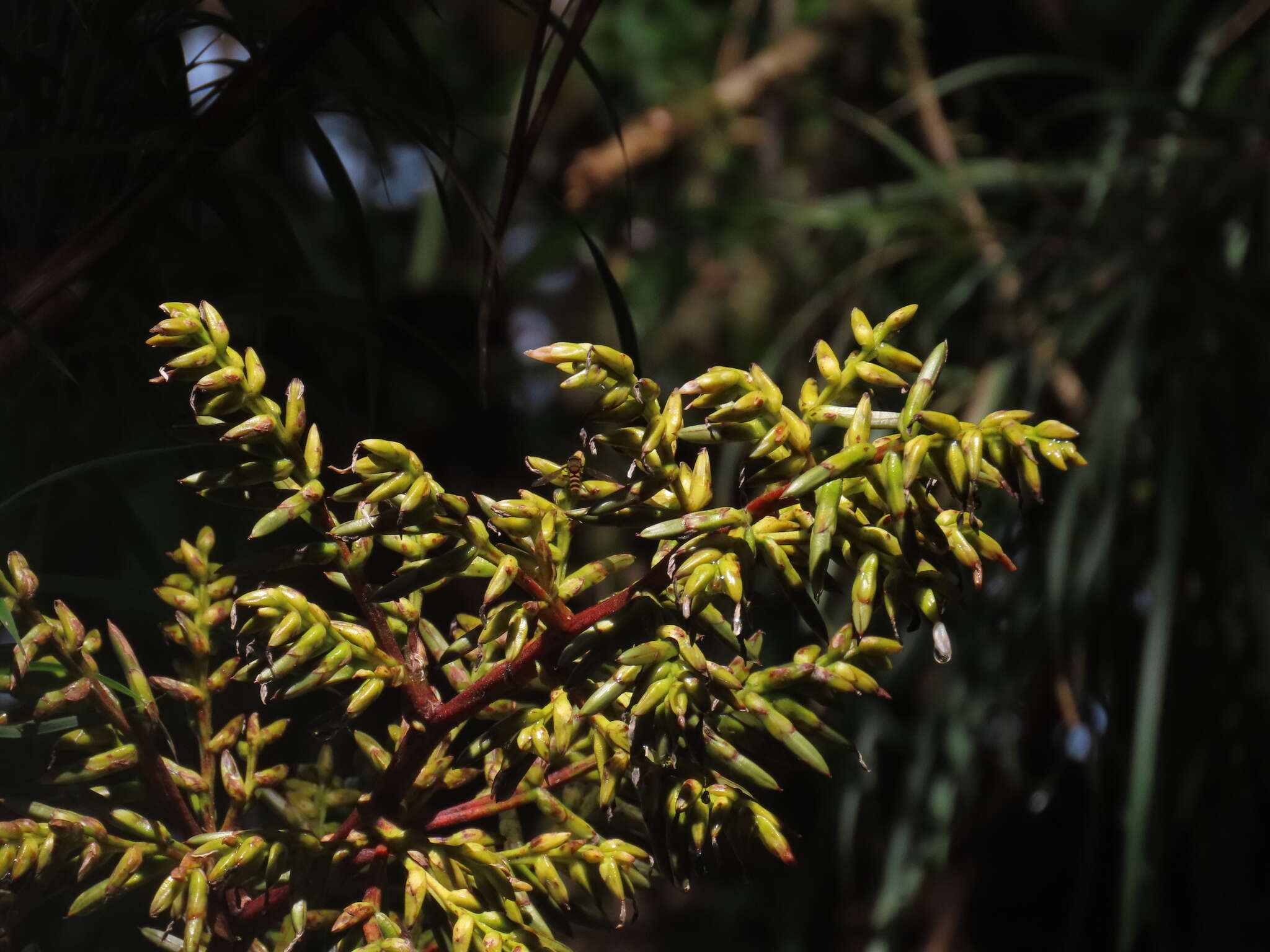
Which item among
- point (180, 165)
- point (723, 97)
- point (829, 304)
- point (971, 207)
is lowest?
point (180, 165)

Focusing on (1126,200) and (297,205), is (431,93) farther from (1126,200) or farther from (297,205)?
(1126,200)

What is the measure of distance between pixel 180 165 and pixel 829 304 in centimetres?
84

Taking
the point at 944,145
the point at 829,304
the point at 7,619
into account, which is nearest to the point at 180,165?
the point at 7,619

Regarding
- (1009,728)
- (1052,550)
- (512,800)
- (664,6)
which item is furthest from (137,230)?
(664,6)

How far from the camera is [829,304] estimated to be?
3.53 ft

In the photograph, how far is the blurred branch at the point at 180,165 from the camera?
0.95 ft

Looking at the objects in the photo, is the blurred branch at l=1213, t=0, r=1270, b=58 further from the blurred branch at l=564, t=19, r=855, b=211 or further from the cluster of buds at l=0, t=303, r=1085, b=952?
the cluster of buds at l=0, t=303, r=1085, b=952

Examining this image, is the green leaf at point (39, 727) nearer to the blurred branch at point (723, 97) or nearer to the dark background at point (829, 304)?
the dark background at point (829, 304)

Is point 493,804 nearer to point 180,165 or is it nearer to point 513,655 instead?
point 513,655

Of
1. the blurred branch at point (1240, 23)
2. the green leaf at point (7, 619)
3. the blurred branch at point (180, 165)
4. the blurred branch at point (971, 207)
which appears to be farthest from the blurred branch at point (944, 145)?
the green leaf at point (7, 619)

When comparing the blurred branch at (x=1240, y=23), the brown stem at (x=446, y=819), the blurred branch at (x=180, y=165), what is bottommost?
the brown stem at (x=446, y=819)

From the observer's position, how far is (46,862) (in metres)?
0.22

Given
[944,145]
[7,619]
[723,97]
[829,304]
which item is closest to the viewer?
[7,619]

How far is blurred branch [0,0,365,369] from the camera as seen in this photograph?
289mm
